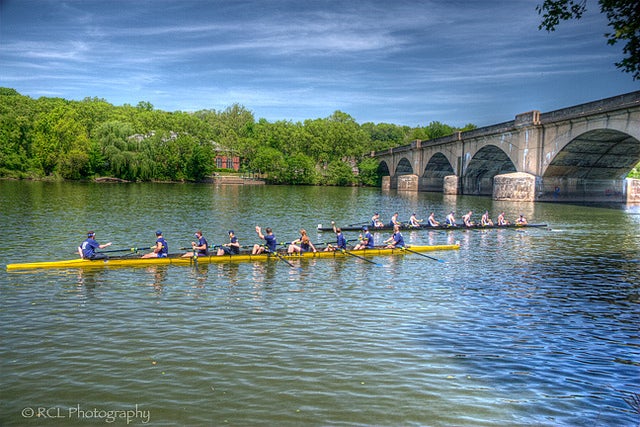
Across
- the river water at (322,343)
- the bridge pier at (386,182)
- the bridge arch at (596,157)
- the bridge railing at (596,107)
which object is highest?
the bridge railing at (596,107)

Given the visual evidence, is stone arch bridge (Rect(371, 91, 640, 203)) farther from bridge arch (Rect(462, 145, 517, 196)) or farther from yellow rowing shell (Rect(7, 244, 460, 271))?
yellow rowing shell (Rect(7, 244, 460, 271))

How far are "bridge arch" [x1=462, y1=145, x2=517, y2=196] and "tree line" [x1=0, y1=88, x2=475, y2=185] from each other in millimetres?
41461

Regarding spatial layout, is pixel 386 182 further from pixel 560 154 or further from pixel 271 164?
pixel 560 154

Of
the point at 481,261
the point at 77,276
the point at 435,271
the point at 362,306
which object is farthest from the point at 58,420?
the point at 481,261

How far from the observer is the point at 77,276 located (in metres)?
17.3

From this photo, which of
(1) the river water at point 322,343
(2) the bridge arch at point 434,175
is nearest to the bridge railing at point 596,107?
(1) the river water at point 322,343

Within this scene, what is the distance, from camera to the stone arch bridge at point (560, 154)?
49.4 metres

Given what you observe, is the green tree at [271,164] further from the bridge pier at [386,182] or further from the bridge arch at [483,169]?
the bridge arch at [483,169]

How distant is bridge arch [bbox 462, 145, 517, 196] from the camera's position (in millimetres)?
78162

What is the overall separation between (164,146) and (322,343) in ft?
316

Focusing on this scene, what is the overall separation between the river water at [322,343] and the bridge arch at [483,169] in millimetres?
57599

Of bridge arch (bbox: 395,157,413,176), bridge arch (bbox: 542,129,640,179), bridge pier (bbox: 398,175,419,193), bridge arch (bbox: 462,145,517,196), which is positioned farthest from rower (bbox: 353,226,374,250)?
bridge arch (bbox: 395,157,413,176)

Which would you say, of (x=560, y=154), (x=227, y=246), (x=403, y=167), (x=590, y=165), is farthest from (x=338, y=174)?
(x=227, y=246)

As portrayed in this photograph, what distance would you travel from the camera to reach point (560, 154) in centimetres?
5750
